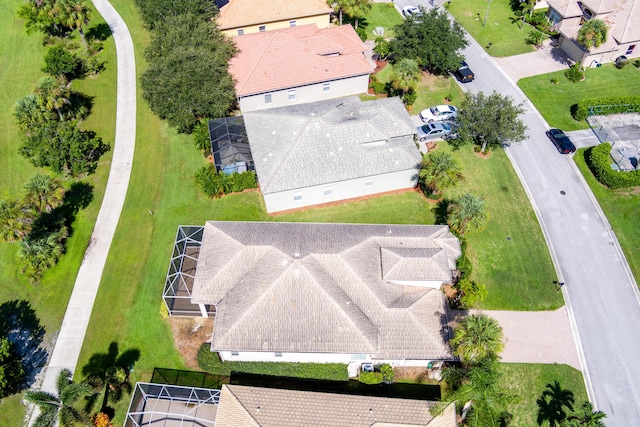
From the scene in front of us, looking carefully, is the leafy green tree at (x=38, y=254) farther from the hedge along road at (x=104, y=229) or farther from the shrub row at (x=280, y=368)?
the shrub row at (x=280, y=368)

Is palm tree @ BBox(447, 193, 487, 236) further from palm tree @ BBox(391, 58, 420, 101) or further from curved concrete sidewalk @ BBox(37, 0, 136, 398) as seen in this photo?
curved concrete sidewalk @ BBox(37, 0, 136, 398)

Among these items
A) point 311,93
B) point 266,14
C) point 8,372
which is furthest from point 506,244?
point 266,14

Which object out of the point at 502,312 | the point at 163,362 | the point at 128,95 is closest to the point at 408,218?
the point at 502,312

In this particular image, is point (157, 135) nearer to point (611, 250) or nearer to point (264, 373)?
point (264, 373)

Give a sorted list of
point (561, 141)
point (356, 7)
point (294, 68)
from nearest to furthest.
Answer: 1. point (561, 141)
2. point (294, 68)
3. point (356, 7)

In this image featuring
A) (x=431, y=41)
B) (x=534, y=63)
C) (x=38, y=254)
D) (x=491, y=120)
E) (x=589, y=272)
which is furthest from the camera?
(x=534, y=63)

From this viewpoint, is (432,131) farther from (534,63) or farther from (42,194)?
(42,194)

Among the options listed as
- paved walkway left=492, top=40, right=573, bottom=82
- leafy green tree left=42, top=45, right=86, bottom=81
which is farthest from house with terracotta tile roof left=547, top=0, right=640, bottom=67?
leafy green tree left=42, top=45, right=86, bottom=81
